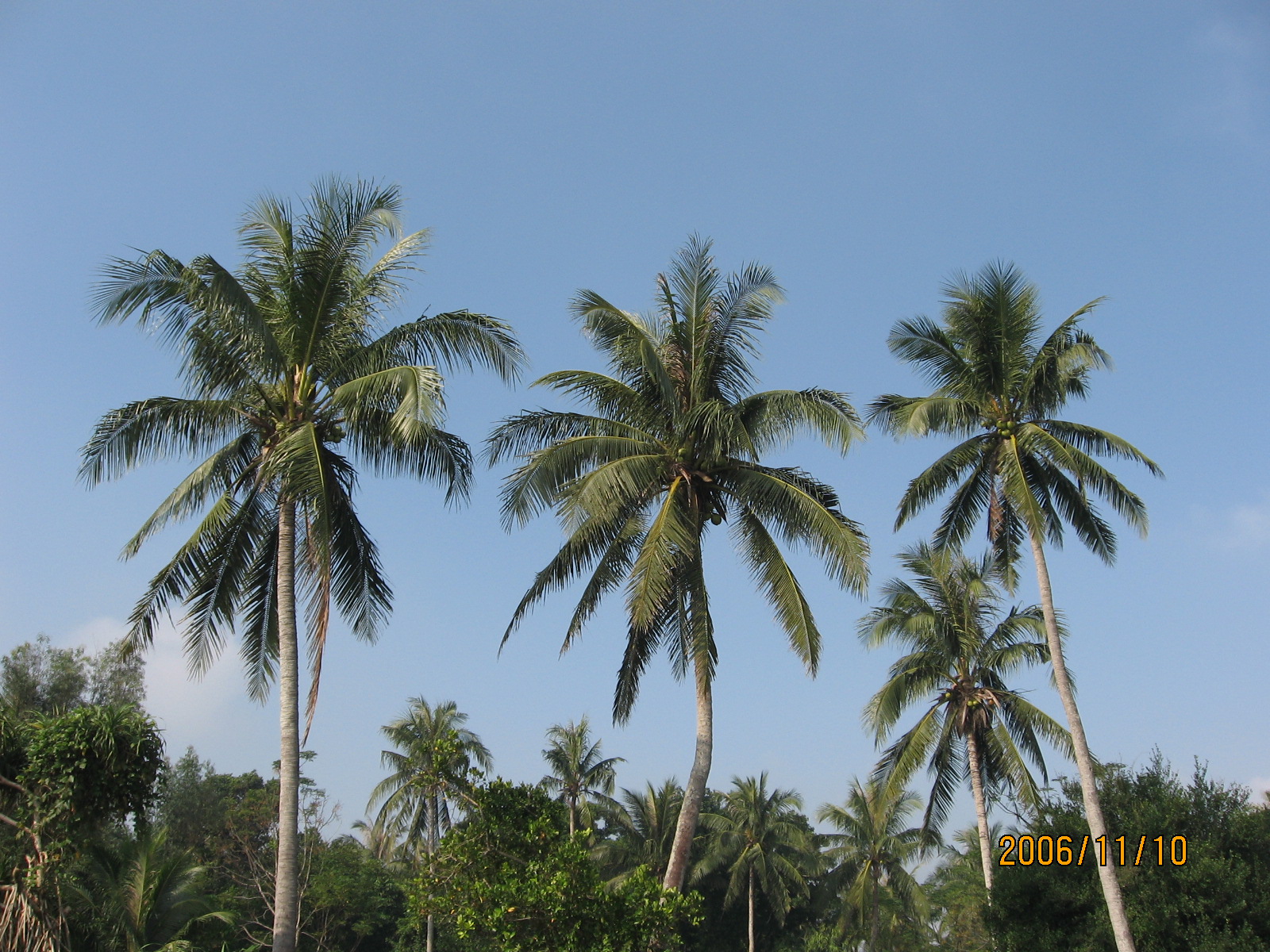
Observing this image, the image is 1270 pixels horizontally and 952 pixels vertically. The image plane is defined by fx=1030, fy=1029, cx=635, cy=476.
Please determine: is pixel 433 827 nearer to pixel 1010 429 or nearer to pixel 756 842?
pixel 756 842

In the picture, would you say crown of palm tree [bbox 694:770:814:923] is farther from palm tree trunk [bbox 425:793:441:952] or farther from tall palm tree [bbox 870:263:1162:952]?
tall palm tree [bbox 870:263:1162:952]

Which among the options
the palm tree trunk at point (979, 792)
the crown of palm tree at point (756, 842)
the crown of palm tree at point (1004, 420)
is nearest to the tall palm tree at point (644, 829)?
the crown of palm tree at point (756, 842)

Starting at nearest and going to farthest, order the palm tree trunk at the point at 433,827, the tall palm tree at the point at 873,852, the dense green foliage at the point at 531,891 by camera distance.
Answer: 1. the dense green foliage at the point at 531,891
2. the palm tree trunk at the point at 433,827
3. the tall palm tree at the point at 873,852

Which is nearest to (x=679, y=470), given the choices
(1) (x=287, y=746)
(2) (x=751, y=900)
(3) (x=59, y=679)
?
(1) (x=287, y=746)

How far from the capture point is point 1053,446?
18422mm

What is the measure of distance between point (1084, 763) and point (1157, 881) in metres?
4.08

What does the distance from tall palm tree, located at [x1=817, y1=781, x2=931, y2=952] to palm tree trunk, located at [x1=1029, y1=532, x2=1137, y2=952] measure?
65.2ft

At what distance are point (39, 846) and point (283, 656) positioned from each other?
3327 mm

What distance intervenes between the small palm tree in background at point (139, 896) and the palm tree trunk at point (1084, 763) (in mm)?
15432

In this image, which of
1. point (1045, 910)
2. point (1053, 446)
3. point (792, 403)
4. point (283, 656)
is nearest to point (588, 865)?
point (283, 656)

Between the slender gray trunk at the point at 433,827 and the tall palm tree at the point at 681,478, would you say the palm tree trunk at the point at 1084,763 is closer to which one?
the tall palm tree at the point at 681,478

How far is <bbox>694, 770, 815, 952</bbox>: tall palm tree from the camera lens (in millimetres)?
43562

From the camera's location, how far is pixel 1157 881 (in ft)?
64.4

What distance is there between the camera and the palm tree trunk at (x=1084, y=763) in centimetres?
1653
